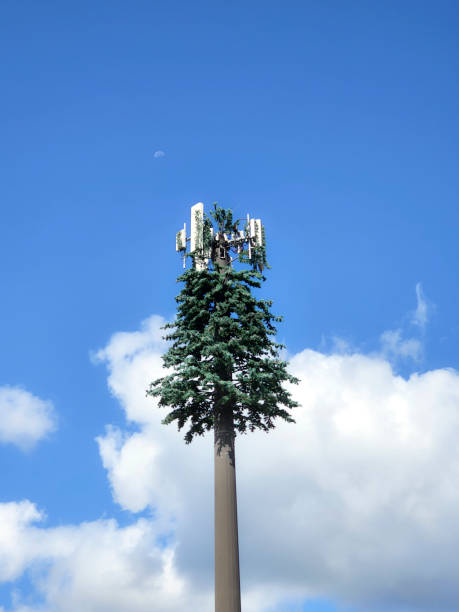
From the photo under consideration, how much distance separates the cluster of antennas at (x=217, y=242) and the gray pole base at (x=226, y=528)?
25.5ft

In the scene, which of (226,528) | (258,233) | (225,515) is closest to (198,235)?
(258,233)

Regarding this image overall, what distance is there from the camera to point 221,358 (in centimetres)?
2455

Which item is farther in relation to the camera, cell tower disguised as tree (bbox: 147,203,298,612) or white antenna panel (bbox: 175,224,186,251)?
white antenna panel (bbox: 175,224,186,251)

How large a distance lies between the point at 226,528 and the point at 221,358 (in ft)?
20.7

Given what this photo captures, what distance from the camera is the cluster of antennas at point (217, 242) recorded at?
2764cm

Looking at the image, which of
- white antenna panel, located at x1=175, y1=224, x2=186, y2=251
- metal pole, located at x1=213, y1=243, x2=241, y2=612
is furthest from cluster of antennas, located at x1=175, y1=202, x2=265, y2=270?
metal pole, located at x1=213, y1=243, x2=241, y2=612

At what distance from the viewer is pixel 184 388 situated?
24.6 meters

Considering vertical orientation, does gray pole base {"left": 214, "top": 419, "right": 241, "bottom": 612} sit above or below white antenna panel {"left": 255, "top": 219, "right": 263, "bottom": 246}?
below

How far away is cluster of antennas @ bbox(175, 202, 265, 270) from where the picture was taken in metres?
27.6

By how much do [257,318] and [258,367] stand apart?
7.12 feet

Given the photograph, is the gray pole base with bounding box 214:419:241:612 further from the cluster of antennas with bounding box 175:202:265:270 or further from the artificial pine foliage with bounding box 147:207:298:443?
the cluster of antennas with bounding box 175:202:265:270

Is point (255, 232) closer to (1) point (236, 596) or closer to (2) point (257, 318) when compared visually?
(2) point (257, 318)

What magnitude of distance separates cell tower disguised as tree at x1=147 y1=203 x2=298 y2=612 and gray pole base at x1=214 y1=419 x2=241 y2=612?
33mm

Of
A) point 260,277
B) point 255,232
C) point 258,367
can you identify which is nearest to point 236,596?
point 258,367
